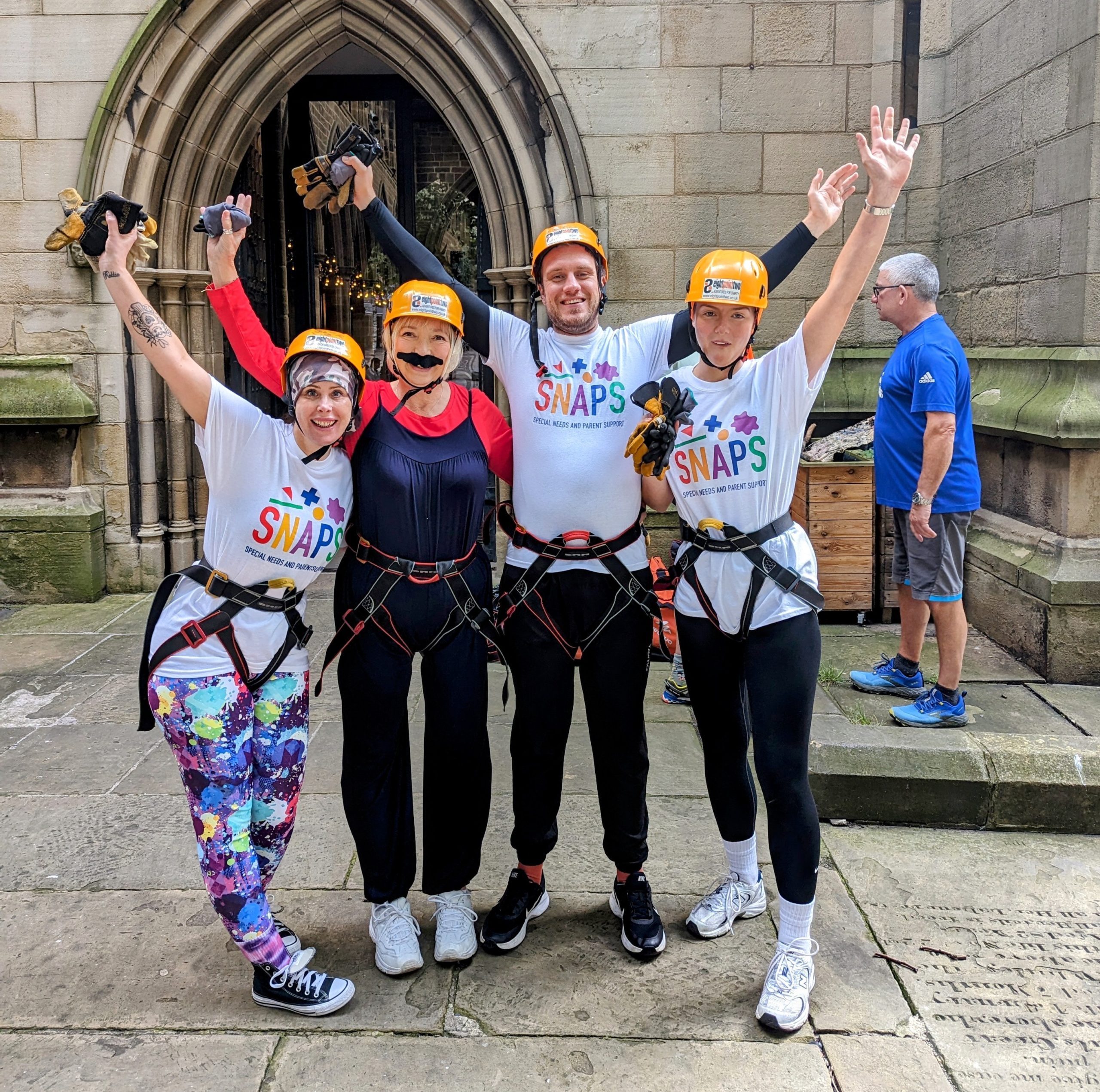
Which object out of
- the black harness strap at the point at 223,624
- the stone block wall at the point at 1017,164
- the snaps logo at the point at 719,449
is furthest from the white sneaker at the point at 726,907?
the stone block wall at the point at 1017,164

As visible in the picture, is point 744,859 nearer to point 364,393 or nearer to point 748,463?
point 748,463

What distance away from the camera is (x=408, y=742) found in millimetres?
2791

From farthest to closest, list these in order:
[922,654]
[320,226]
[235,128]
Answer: [320,226], [235,128], [922,654]

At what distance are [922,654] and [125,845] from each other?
3.89 metres

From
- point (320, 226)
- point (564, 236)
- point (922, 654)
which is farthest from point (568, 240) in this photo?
point (320, 226)

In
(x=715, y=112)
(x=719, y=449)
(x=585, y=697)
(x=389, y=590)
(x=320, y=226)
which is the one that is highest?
(x=320, y=226)

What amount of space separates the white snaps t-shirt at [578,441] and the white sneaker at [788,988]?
3.49 feet

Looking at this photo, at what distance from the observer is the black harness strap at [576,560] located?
2783 mm

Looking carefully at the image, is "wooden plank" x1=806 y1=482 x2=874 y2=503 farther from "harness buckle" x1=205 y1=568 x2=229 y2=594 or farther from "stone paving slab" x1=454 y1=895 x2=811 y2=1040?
"harness buckle" x1=205 y1=568 x2=229 y2=594

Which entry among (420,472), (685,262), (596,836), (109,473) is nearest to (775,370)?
(420,472)

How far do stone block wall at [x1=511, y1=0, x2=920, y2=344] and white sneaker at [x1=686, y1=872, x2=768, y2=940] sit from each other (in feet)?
13.5

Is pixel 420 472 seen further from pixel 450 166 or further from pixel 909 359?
pixel 450 166

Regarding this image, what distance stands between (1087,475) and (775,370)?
305 centimetres

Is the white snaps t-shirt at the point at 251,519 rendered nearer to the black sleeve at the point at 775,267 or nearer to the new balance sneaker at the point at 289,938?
the new balance sneaker at the point at 289,938
